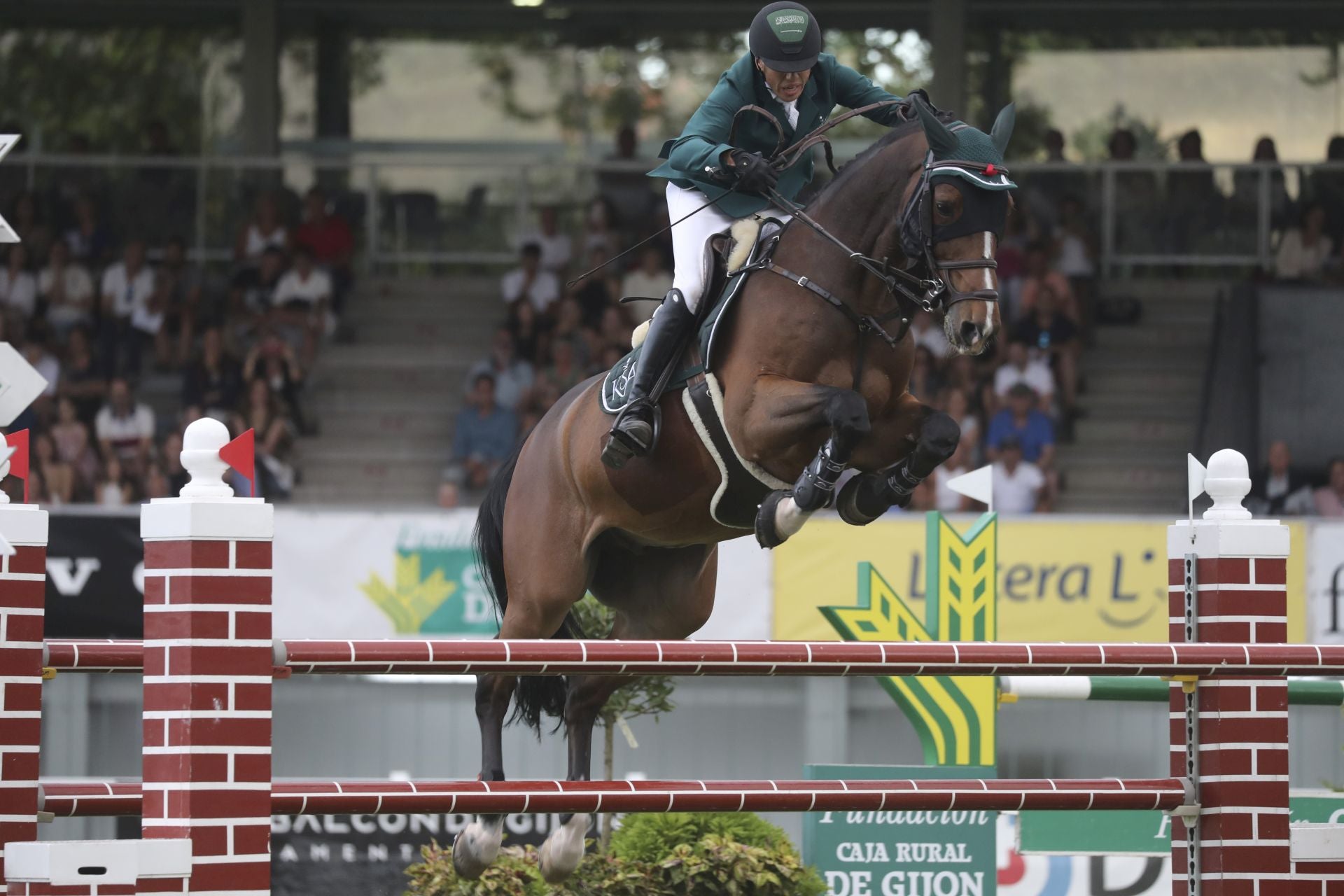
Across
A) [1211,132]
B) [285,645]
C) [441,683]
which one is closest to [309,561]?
[441,683]

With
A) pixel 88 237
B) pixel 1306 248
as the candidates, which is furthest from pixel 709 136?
pixel 88 237

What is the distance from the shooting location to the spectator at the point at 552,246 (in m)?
13.8

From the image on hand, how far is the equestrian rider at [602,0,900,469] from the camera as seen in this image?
17.4ft

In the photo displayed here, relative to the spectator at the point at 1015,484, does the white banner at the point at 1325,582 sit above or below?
below

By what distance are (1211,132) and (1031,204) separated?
215 centimetres

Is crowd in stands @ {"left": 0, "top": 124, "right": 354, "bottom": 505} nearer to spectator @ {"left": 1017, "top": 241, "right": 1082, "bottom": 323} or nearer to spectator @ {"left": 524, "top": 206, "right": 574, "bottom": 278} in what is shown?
spectator @ {"left": 524, "top": 206, "right": 574, "bottom": 278}

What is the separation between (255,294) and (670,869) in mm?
8735

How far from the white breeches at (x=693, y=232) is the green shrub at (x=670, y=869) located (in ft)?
4.91

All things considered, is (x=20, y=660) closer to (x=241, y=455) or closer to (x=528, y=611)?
(x=241, y=455)

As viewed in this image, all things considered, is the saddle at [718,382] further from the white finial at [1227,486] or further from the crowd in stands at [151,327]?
the crowd in stands at [151,327]

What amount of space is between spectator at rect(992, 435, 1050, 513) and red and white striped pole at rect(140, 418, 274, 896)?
25.0 ft

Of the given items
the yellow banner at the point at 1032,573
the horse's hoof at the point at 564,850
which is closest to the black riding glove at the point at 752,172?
the horse's hoof at the point at 564,850

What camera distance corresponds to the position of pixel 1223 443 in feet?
38.3

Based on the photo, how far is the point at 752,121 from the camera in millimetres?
5496
